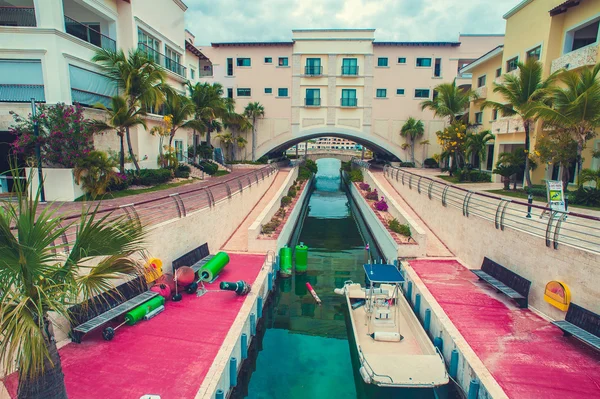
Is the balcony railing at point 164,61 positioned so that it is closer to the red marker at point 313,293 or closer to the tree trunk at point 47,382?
the red marker at point 313,293

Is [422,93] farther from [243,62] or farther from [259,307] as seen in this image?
[259,307]

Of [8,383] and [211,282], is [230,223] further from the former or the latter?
[8,383]

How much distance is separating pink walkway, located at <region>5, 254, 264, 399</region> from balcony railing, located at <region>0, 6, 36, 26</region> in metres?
18.0

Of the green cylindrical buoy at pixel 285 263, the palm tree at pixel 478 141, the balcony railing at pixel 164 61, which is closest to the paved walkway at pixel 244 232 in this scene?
the green cylindrical buoy at pixel 285 263

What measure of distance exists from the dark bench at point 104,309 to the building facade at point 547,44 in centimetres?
2276

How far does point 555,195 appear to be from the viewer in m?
12.4

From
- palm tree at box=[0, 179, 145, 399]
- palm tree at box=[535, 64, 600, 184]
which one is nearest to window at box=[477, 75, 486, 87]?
palm tree at box=[535, 64, 600, 184]

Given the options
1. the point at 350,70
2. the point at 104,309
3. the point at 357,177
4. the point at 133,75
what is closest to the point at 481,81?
the point at 350,70

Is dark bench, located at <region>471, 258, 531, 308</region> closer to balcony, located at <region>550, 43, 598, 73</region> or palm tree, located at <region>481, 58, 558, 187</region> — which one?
palm tree, located at <region>481, 58, 558, 187</region>

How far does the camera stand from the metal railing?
999 centimetres

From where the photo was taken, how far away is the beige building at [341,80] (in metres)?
43.1

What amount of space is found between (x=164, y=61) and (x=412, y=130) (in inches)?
1106

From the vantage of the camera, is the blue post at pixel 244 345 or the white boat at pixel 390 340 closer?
the white boat at pixel 390 340

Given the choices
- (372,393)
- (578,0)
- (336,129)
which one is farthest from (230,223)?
(336,129)
